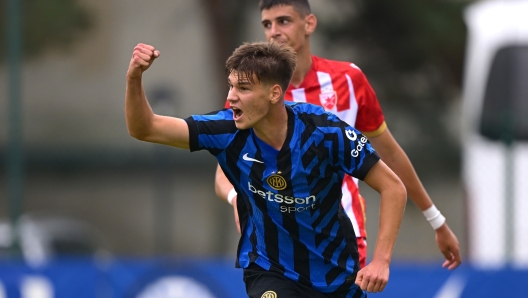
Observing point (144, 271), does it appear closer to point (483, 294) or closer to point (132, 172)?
point (483, 294)

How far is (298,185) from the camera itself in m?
4.23

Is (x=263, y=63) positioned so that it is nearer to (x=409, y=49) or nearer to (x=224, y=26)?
(x=224, y=26)

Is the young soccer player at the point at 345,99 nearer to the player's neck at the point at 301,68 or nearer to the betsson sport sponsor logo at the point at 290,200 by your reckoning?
the player's neck at the point at 301,68

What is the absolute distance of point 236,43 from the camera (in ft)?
39.8

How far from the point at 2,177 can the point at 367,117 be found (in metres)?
9.93

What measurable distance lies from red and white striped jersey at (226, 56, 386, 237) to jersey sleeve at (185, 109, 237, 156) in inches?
33.8

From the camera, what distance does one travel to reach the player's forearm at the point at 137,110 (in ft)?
13.0

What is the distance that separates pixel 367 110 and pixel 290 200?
3.51ft

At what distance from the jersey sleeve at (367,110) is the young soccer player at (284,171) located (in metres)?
0.78

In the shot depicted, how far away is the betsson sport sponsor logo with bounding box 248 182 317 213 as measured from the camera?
4254 mm

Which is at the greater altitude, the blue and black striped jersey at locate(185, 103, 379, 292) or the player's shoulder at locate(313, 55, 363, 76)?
the player's shoulder at locate(313, 55, 363, 76)

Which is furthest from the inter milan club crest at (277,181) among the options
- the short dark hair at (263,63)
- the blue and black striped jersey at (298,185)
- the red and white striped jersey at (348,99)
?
the red and white striped jersey at (348,99)

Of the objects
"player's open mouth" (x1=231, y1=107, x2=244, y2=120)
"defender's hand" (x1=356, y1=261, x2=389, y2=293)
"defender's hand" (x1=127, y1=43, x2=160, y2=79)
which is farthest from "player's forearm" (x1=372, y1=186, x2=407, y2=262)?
"defender's hand" (x1=127, y1=43, x2=160, y2=79)

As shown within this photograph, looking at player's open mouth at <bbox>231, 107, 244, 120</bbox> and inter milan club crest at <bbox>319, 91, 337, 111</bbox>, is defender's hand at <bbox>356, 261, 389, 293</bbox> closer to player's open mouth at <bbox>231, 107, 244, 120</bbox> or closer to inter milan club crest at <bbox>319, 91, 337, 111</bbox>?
player's open mouth at <bbox>231, 107, 244, 120</bbox>
